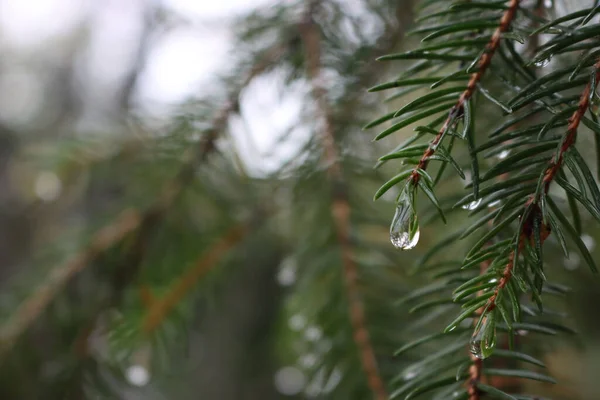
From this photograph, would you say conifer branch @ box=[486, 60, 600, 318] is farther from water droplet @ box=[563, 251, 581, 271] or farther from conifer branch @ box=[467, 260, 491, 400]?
water droplet @ box=[563, 251, 581, 271]

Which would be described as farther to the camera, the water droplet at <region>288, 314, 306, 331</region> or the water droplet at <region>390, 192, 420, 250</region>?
the water droplet at <region>288, 314, 306, 331</region>

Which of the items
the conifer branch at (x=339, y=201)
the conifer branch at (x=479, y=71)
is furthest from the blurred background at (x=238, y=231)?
the conifer branch at (x=479, y=71)

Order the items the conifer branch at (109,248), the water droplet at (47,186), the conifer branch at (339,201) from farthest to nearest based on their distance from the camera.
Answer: the water droplet at (47,186), the conifer branch at (109,248), the conifer branch at (339,201)

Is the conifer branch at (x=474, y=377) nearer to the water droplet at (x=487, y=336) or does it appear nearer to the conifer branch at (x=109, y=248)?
the water droplet at (x=487, y=336)

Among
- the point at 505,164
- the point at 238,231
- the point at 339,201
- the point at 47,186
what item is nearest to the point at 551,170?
the point at 505,164

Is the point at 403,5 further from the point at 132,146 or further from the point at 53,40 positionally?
the point at 53,40

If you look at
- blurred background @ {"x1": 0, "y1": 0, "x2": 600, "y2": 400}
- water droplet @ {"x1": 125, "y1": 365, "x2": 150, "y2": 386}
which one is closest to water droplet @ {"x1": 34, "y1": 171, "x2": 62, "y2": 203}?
blurred background @ {"x1": 0, "y1": 0, "x2": 600, "y2": 400}

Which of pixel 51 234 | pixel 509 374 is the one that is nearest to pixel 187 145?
pixel 509 374

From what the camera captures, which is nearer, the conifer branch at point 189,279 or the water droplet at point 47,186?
the conifer branch at point 189,279

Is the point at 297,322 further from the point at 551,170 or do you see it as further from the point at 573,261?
the point at 551,170
